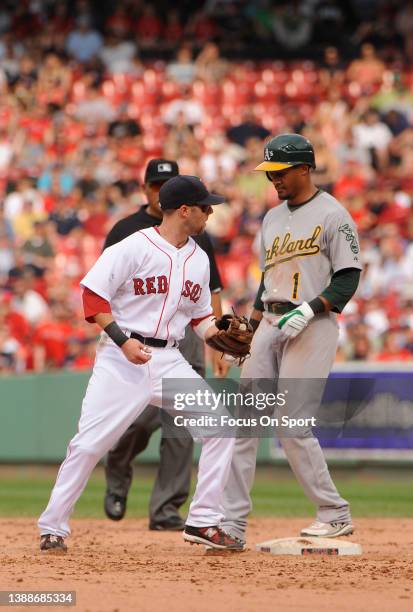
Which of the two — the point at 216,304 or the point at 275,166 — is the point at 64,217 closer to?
the point at 216,304

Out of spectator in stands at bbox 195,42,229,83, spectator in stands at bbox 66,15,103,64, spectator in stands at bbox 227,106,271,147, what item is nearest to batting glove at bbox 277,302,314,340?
spectator in stands at bbox 227,106,271,147

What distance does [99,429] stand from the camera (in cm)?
638

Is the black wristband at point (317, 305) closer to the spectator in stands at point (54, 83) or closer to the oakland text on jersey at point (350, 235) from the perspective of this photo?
the oakland text on jersey at point (350, 235)

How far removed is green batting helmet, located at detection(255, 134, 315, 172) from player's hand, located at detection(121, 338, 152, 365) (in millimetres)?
1344

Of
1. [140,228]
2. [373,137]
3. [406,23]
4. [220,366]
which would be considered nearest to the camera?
[220,366]

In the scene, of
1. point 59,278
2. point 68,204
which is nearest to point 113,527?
point 59,278

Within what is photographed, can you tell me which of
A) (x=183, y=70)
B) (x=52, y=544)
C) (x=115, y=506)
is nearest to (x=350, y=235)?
(x=52, y=544)

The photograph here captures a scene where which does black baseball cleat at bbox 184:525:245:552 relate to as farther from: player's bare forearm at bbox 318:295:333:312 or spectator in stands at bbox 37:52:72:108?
spectator in stands at bbox 37:52:72:108

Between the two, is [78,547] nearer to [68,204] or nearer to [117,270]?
[117,270]

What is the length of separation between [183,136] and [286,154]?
11.7 meters

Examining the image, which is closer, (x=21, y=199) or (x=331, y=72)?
(x=21, y=199)

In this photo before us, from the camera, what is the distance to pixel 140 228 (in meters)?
7.99

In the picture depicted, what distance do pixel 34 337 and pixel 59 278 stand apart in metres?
1.80

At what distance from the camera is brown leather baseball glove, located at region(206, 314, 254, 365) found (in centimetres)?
654
